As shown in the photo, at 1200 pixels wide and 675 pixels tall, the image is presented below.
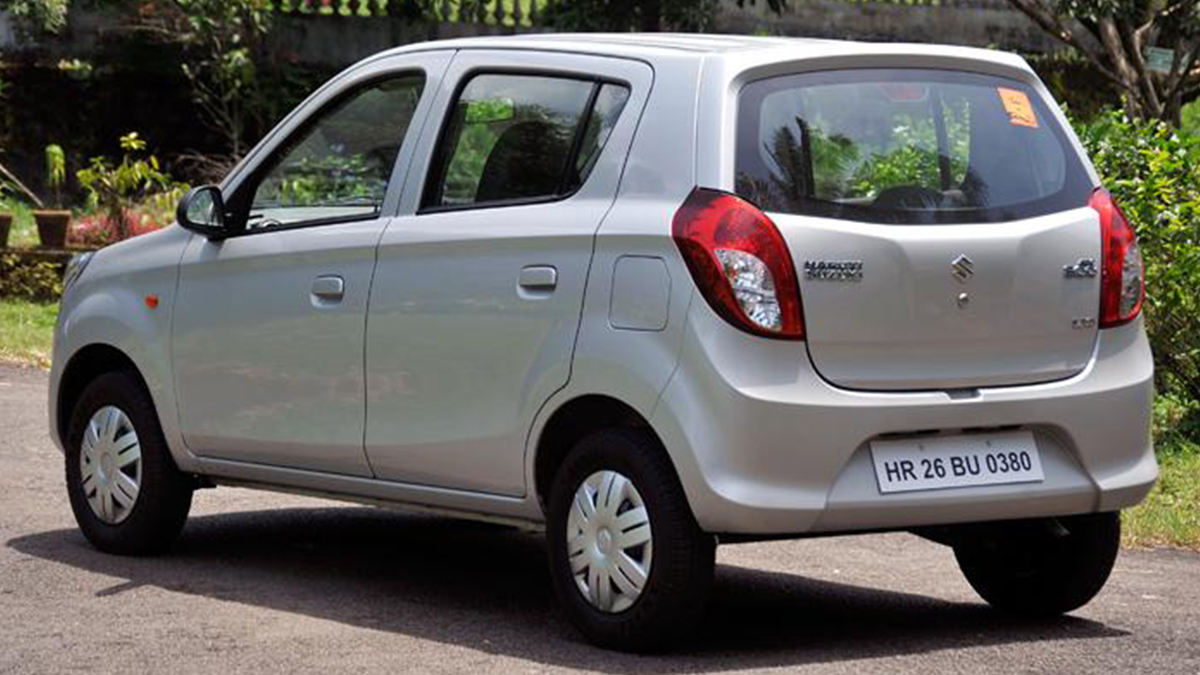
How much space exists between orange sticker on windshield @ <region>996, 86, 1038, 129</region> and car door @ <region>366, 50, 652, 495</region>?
1086 mm

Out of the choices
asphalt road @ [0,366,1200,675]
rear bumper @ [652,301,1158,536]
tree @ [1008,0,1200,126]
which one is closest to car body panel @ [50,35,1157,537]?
rear bumper @ [652,301,1158,536]

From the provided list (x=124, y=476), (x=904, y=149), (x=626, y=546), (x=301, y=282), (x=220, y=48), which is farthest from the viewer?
(x=220, y=48)

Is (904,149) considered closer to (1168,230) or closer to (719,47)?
(719,47)

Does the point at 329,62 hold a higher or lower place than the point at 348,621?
lower

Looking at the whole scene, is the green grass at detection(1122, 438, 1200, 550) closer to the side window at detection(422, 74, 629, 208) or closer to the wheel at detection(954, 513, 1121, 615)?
the wheel at detection(954, 513, 1121, 615)

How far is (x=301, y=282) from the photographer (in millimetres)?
8211

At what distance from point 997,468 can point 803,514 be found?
0.65 m

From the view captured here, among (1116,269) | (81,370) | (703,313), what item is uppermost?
(703,313)

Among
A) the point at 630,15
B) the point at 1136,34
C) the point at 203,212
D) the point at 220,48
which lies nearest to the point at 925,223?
the point at 203,212

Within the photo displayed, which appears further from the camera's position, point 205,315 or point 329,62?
point 329,62

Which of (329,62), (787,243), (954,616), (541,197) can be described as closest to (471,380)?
(541,197)

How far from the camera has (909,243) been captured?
6.98m

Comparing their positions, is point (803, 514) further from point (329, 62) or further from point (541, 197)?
point (329, 62)

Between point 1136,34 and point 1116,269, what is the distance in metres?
11.4
